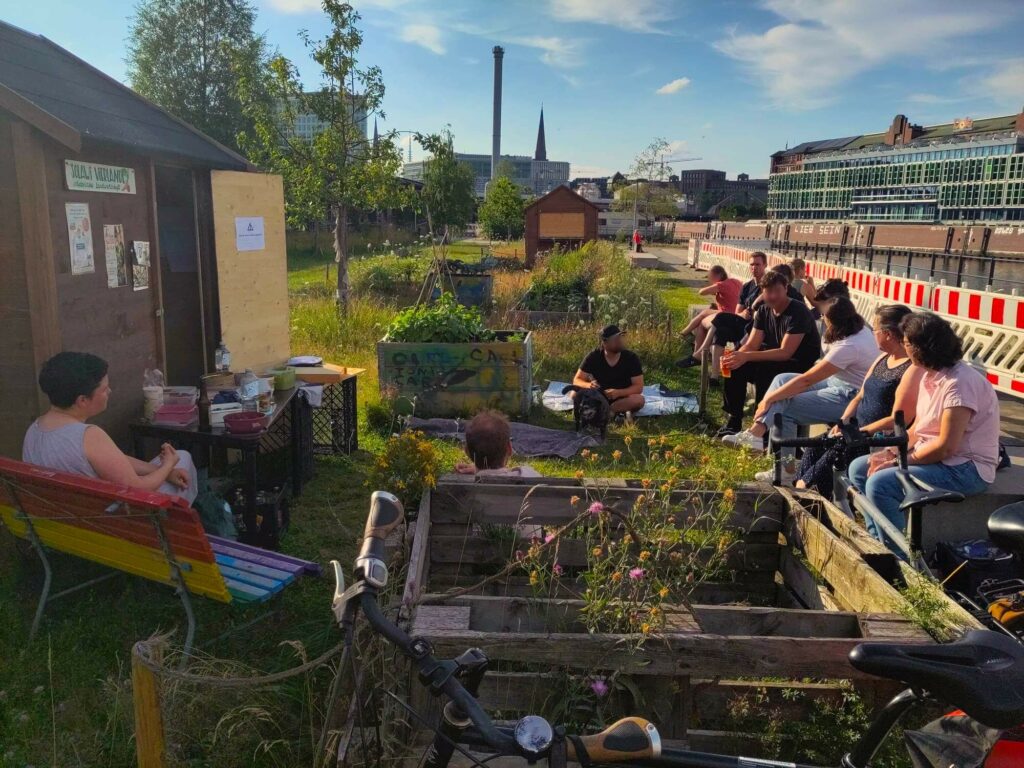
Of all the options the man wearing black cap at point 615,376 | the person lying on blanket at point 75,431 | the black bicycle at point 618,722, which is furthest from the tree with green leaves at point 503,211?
the black bicycle at point 618,722

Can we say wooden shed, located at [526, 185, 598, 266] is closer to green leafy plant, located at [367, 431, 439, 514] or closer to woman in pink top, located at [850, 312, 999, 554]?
woman in pink top, located at [850, 312, 999, 554]

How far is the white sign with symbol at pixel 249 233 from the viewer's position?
23.6 feet

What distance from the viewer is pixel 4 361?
4.91 meters

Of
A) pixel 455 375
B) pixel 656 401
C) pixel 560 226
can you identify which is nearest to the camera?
pixel 455 375

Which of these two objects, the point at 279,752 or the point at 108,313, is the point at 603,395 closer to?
the point at 108,313

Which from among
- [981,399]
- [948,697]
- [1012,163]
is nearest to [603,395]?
[981,399]

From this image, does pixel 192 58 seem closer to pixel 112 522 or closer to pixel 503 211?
pixel 503 211

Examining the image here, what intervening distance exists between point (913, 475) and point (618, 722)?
146 inches

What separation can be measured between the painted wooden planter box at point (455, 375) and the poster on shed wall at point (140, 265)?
3.00 metres

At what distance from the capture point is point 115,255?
225 inches

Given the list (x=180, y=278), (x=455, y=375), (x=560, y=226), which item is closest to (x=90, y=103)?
(x=180, y=278)

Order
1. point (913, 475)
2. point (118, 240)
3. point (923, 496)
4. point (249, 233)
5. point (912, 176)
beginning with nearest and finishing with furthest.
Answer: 1. point (923, 496)
2. point (913, 475)
3. point (118, 240)
4. point (249, 233)
5. point (912, 176)

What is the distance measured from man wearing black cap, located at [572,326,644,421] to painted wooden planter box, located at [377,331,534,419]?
0.70 metres

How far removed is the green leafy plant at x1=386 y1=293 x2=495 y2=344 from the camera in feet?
29.4
